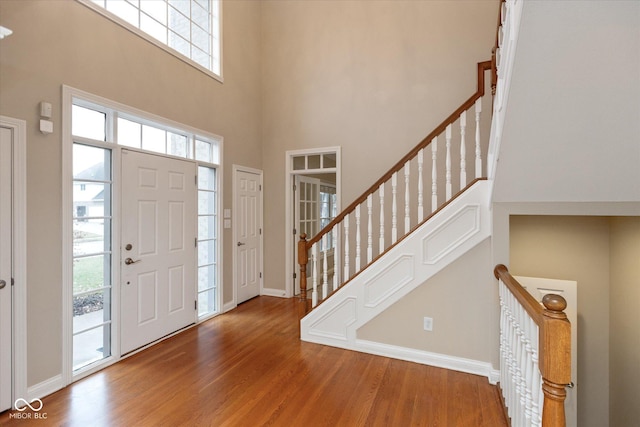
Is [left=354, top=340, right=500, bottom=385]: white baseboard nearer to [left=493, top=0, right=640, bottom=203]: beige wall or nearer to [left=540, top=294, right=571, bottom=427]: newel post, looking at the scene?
[left=540, top=294, right=571, bottom=427]: newel post

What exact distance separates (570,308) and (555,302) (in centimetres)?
207

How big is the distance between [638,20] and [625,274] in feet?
7.99

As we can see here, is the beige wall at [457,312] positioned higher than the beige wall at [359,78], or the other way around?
the beige wall at [359,78]

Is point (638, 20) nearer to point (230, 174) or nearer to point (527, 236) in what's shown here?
point (527, 236)

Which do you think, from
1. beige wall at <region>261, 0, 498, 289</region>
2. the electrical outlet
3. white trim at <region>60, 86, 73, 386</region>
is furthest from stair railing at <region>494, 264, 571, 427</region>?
white trim at <region>60, 86, 73, 386</region>

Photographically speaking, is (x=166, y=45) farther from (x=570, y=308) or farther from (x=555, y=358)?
(x=570, y=308)

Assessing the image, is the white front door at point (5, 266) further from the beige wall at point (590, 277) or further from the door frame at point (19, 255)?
the beige wall at point (590, 277)

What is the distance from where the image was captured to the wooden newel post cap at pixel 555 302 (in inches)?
52.0

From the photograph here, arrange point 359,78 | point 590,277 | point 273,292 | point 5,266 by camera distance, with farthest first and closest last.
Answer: point 273,292 < point 359,78 < point 590,277 < point 5,266

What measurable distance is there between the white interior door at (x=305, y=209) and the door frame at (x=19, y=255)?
331cm

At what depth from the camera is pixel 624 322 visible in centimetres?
270

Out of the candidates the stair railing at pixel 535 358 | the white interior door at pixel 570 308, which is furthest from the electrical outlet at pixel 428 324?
the white interior door at pixel 570 308

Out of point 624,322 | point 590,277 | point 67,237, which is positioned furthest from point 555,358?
point 67,237

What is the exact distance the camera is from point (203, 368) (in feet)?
9.19
